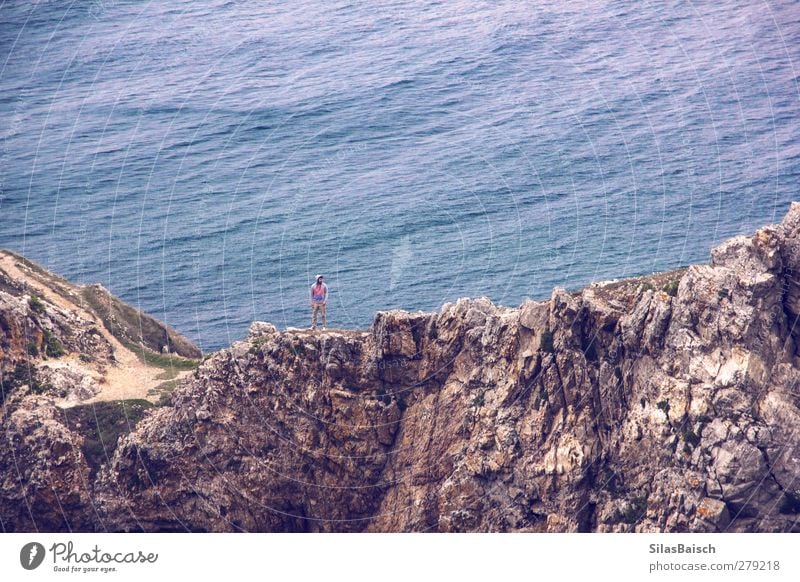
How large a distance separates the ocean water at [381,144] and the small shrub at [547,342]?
36.5 meters

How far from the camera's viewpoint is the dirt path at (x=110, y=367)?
10294cm

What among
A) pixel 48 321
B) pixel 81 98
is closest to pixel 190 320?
pixel 48 321

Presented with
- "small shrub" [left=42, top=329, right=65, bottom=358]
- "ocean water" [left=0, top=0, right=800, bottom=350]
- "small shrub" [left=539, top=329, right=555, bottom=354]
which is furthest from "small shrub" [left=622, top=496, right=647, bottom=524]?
"small shrub" [left=42, top=329, right=65, bottom=358]

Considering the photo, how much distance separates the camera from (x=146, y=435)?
99.0 metres

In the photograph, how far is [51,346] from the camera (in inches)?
4097

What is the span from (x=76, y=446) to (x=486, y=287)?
4574 cm

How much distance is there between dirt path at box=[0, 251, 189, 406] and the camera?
102938mm

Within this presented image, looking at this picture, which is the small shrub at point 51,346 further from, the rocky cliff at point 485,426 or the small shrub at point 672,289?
the small shrub at point 672,289

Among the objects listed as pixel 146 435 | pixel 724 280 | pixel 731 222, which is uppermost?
pixel 724 280

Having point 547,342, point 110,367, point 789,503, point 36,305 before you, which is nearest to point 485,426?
point 547,342

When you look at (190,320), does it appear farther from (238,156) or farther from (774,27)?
(774,27)

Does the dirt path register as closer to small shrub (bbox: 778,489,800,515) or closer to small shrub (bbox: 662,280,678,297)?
small shrub (bbox: 662,280,678,297)

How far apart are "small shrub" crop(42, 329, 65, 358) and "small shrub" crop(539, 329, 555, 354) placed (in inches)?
1420

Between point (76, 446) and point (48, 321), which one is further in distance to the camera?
point (48, 321)
